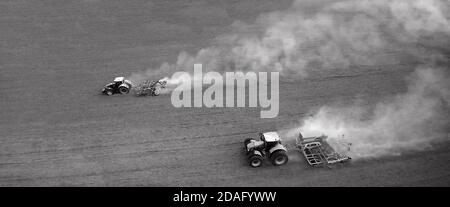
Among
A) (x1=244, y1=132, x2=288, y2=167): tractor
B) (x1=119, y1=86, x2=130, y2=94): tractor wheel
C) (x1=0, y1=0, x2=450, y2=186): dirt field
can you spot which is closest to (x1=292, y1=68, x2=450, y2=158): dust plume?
(x1=0, y1=0, x2=450, y2=186): dirt field

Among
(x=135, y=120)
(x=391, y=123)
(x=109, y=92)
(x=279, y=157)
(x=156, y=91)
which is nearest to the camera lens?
(x=279, y=157)

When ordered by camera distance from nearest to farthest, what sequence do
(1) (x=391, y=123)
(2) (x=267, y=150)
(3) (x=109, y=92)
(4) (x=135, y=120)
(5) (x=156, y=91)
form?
(2) (x=267, y=150)
(1) (x=391, y=123)
(4) (x=135, y=120)
(5) (x=156, y=91)
(3) (x=109, y=92)

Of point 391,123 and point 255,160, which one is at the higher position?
point 391,123

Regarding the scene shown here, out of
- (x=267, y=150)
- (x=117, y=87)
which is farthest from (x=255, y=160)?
(x=117, y=87)

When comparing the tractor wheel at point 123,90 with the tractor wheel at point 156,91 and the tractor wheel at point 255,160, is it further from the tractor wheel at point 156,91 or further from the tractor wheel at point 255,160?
the tractor wheel at point 255,160

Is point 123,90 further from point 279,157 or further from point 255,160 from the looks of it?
point 279,157

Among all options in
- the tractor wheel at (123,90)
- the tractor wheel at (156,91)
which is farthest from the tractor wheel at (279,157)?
the tractor wheel at (123,90)
